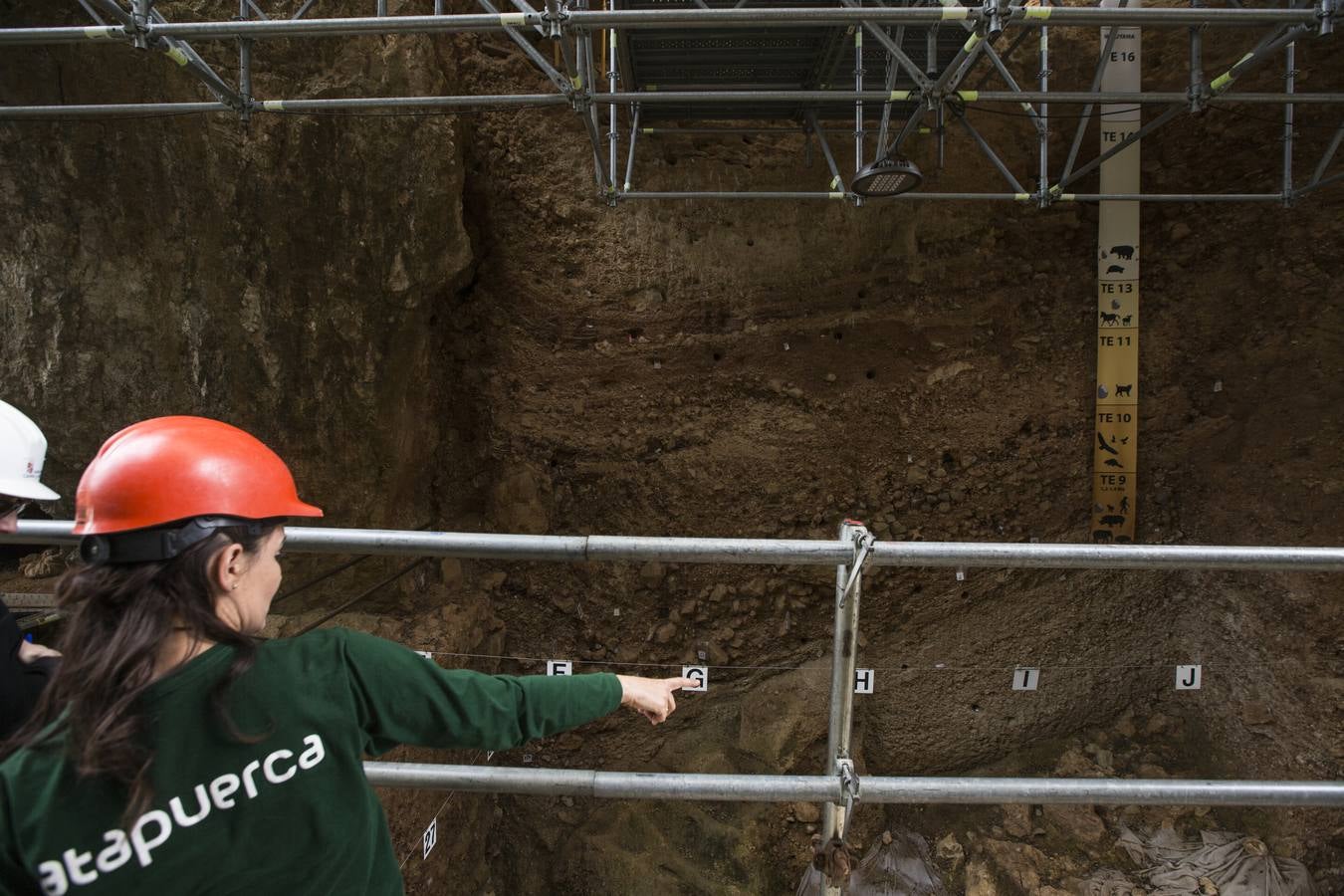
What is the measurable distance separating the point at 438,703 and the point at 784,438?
12.4ft

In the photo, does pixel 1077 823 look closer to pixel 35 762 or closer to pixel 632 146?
pixel 632 146

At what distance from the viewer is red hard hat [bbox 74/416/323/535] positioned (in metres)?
0.90

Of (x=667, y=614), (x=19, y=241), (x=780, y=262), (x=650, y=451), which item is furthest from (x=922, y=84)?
(x=19, y=241)

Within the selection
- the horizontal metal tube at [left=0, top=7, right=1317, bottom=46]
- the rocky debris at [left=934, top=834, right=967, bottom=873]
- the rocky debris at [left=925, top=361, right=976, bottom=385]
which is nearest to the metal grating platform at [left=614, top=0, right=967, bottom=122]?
the horizontal metal tube at [left=0, top=7, right=1317, bottom=46]

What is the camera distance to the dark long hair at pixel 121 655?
0.74 meters

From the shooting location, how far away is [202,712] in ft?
2.64

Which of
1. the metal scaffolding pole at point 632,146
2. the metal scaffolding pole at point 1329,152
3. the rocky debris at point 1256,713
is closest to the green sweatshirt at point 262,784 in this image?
the metal scaffolding pole at point 632,146

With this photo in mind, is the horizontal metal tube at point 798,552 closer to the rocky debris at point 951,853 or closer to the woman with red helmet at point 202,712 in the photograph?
the woman with red helmet at point 202,712

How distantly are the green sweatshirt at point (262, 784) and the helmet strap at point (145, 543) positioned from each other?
0.15 meters

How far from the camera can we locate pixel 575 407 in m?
4.66

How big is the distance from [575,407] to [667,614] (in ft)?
5.09

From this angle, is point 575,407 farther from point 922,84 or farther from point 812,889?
point 812,889

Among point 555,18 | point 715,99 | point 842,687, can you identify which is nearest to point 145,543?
point 842,687

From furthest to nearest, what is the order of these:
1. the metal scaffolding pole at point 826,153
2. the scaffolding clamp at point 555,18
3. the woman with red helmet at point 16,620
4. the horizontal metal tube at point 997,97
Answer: the metal scaffolding pole at point 826,153 < the horizontal metal tube at point 997,97 < the scaffolding clamp at point 555,18 < the woman with red helmet at point 16,620
